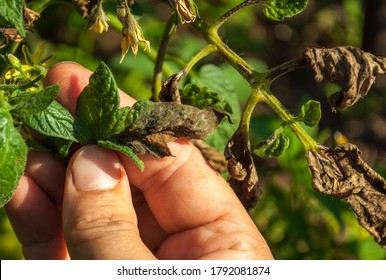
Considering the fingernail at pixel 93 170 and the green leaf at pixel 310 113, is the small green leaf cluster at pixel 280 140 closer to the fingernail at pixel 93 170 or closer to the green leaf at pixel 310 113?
the green leaf at pixel 310 113

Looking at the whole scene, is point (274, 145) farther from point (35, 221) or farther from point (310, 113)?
point (35, 221)

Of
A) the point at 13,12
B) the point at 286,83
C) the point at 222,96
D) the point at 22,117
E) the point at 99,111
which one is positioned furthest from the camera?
the point at 286,83

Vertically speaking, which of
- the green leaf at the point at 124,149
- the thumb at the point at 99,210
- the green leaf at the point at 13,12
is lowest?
the thumb at the point at 99,210

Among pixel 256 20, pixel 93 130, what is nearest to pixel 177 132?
pixel 93 130

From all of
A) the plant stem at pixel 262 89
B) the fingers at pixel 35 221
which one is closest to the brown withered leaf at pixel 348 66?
the plant stem at pixel 262 89

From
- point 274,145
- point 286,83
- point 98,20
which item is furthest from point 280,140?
point 286,83

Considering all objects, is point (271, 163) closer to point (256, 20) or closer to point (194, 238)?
point (256, 20)
